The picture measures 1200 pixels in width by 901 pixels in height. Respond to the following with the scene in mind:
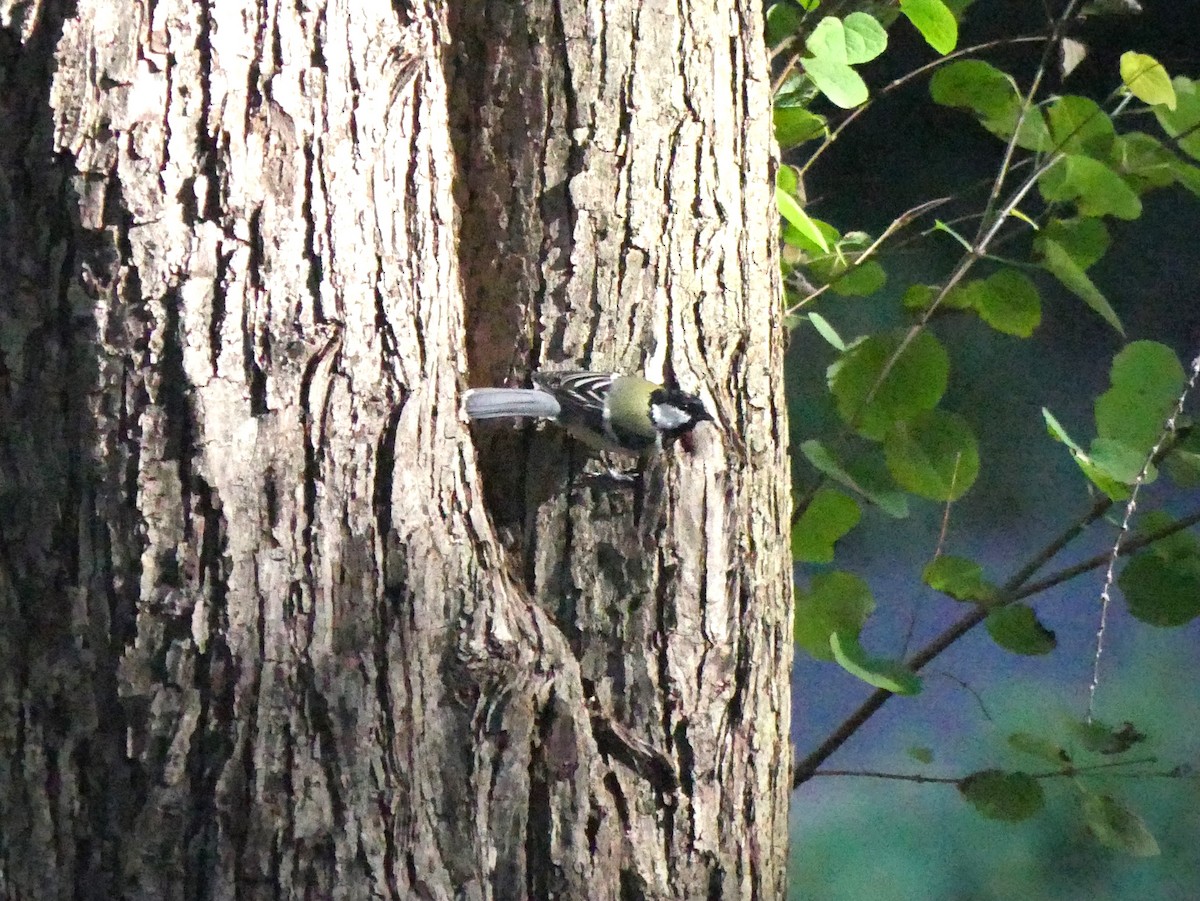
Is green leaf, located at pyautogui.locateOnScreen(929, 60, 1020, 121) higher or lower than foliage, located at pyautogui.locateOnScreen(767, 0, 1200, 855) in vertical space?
higher

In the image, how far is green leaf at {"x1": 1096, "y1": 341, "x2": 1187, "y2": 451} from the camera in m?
1.17

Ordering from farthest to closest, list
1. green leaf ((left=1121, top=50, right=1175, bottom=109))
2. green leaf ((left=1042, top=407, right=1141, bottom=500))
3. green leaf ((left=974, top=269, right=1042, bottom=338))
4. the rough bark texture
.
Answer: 1. green leaf ((left=974, top=269, right=1042, bottom=338))
2. green leaf ((left=1121, top=50, right=1175, bottom=109))
3. green leaf ((left=1042, top=407, right=1141, bottom=500))
4. the rough bark texture

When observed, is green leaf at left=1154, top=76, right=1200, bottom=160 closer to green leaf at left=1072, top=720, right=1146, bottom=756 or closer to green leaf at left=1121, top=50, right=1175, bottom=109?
green leaf at left=1121, top=50, right=1175, bottom=109

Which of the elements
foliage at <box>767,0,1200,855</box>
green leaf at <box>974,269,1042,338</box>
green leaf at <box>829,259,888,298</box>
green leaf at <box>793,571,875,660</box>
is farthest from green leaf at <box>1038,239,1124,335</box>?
green leaf at <box>793,571,875,660</box>

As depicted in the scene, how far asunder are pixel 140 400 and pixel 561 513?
1.11 ft

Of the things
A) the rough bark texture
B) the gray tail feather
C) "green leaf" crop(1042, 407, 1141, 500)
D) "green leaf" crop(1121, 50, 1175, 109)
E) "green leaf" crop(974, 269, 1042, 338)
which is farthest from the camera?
"green leaf" crop(974, 269, 1042, 338)

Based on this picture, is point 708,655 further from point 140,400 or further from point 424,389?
point 140,400

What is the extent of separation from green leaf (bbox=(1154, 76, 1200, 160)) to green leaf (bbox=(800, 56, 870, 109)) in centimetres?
40

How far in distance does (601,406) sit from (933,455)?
0.63 m

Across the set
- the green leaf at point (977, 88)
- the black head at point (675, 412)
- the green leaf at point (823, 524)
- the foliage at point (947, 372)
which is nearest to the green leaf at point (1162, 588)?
the foliage at point (947, 372)

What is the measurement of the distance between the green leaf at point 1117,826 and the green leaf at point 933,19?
0.93m

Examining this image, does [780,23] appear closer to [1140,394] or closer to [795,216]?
[795,216]

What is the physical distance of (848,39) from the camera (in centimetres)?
120

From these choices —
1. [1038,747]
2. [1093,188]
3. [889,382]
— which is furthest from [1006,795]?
[1093,188]
